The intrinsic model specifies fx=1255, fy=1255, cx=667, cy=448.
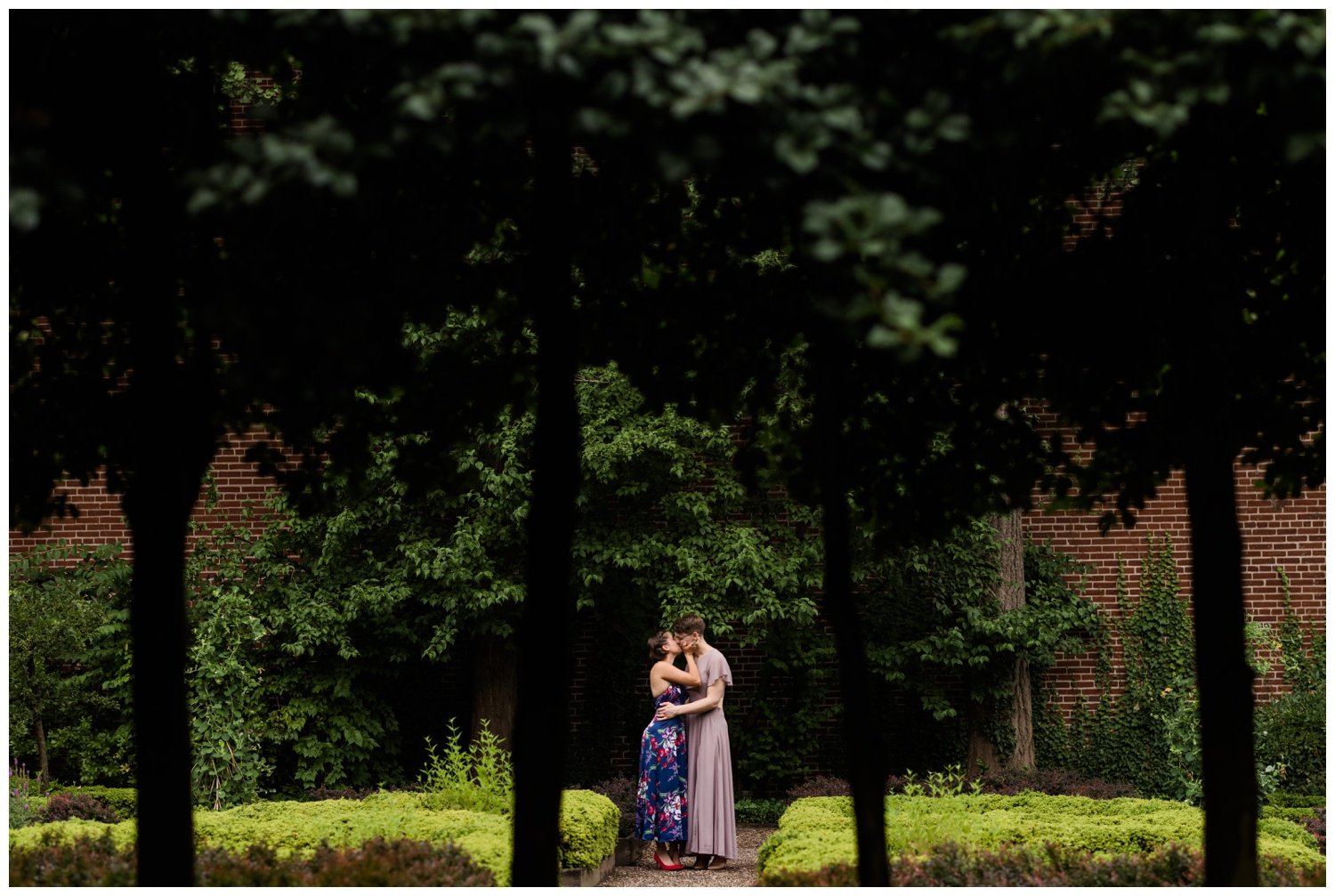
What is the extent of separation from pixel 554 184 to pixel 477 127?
1176 millimetres

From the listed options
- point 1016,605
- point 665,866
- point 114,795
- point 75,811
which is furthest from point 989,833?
point 114,795

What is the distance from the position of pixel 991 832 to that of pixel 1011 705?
252 inches

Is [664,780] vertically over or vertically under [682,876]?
over

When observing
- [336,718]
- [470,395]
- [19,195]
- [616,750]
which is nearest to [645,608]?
[616,750]

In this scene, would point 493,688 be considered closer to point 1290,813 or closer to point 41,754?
point 41,754

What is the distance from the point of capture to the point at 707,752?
949 cm

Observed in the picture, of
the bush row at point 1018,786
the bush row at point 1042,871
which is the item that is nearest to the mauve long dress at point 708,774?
the bush row at point 1018,786

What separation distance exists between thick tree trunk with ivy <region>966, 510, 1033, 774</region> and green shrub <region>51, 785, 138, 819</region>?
8361 millimetres

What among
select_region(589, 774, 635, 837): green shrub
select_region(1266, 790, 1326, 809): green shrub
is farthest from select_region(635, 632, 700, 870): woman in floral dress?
select_region(1266, 790, 1326, 809): green shrub

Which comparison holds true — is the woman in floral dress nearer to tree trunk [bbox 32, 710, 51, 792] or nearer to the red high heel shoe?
the red high heel shoe

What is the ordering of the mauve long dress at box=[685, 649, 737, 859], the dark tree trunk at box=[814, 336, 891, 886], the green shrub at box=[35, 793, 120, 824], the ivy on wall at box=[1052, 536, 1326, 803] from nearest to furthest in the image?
the dark tree trunk at box=[814, 336, 891, 886] < the green shrub at box=[35, 793, 120, 824] < the mauve long dress at box=[685, 649, 737, 859] < the ivy on wall at box=[1052, 536, 1326, 803]

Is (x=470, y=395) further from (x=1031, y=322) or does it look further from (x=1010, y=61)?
(x=1010, y=61)

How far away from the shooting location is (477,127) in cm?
342

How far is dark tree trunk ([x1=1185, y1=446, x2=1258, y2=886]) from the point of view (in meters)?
4.07
